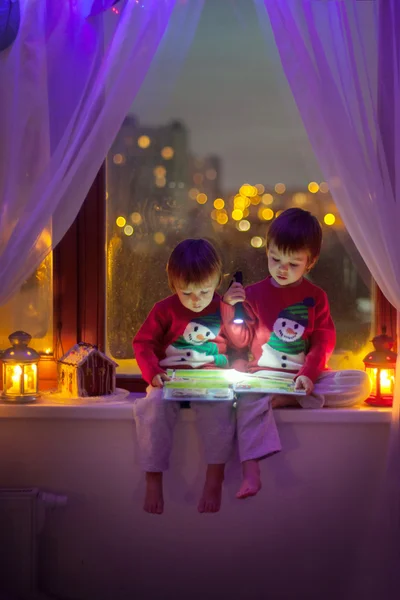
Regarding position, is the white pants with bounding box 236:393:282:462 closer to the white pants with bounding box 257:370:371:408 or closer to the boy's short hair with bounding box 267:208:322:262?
the white pants with bounding box 257:370:371:408

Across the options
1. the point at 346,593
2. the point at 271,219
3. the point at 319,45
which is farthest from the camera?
the point at 271,219

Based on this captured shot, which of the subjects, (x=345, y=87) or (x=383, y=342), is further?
(x=383, y=342)

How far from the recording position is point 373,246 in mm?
1917

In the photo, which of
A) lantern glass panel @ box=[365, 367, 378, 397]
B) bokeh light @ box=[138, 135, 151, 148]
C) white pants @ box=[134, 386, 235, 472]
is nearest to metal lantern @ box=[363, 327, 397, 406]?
lantern glass panel @ box=[365, 367, 378, 397]

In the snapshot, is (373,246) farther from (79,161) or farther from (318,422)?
(79,161)

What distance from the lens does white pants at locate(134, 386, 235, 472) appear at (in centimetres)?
194

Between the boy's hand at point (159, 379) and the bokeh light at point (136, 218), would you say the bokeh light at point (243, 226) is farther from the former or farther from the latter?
the boy's hand at point (159, 379)

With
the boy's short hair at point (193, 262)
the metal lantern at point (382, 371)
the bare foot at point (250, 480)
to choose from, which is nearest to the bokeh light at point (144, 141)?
the boy's short hair at point (193, 262)

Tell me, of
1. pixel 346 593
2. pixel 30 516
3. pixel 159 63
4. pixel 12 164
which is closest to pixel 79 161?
pixel 12 164

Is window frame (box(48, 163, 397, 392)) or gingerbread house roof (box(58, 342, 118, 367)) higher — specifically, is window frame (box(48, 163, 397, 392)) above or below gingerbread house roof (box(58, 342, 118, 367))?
above

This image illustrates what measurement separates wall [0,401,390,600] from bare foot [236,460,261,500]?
115 mm

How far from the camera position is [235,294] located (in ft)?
6.90

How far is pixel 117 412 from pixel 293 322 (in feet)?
1.91

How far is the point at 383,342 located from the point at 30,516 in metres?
1.13
